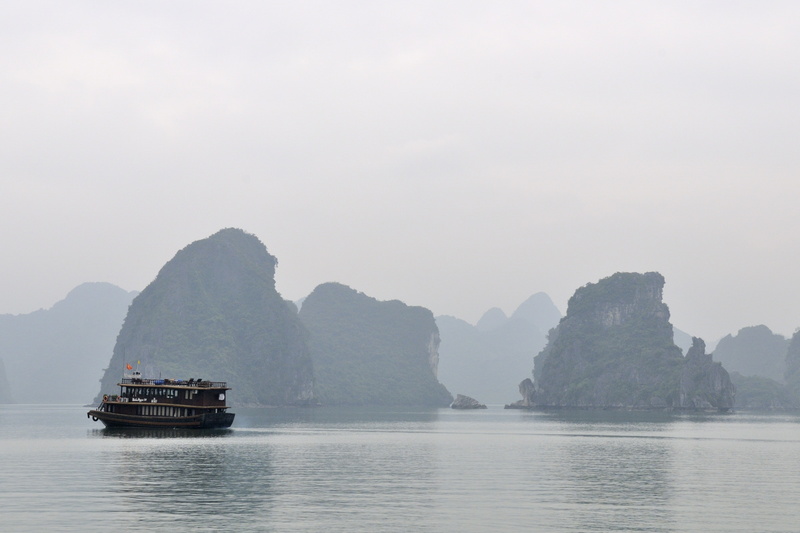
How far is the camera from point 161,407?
388 feet

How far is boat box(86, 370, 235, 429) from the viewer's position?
117375 mm

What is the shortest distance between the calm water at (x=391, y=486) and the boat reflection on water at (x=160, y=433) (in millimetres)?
7917

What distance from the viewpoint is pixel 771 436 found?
4887 inches

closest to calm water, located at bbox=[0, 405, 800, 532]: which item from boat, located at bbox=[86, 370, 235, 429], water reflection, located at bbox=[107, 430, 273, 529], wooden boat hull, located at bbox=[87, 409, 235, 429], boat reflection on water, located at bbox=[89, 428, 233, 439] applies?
water reflection, located at bbox=[107, 430, 273, 529]

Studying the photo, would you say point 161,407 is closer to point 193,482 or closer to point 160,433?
point 160,433

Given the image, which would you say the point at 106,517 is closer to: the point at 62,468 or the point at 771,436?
the point at 62,468

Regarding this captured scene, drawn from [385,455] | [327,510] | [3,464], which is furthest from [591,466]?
[3,464]

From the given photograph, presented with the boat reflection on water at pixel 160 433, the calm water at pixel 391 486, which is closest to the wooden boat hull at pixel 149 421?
the boat reflection on water at pixel 160 433

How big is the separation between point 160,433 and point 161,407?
19.0 ft

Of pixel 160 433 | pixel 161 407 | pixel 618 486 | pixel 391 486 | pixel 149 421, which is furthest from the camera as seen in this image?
pixel 161 407

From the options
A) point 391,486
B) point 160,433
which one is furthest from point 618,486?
point 160,433

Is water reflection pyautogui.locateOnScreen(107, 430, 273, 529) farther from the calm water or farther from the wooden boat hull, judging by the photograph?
the wooden boat hull

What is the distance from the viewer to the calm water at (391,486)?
4306cm

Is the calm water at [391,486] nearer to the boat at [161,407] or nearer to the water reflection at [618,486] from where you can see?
the water reflection at [618,486]
